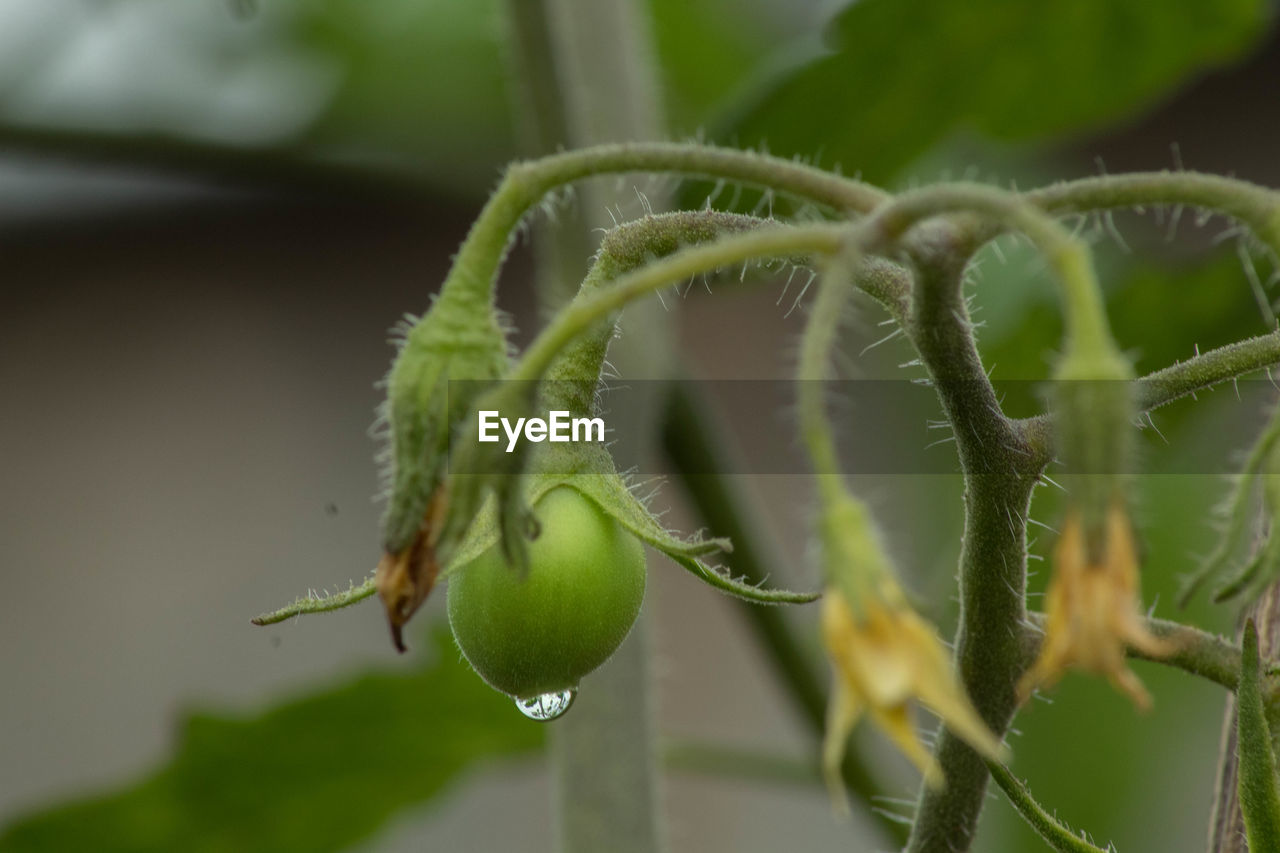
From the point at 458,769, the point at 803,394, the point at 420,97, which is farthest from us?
the point at 420,97

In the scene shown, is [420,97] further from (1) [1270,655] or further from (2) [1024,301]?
(1) [1270,655]

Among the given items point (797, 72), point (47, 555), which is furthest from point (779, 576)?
point (47, 555)

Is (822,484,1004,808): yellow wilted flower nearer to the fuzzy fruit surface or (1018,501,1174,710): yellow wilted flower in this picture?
(1018,501,1174,710): yellow wilted flower

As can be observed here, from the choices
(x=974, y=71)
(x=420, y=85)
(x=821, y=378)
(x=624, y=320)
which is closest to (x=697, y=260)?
(x=821, y=378)

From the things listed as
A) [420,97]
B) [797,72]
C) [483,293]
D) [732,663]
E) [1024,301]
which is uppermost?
[420,97]

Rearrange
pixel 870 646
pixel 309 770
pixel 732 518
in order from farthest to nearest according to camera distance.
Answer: pixel 309 770 < pixel 732 518 < pixel 870 646

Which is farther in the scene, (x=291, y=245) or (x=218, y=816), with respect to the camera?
(x=291, y=245)

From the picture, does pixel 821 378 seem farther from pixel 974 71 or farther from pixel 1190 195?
pixel 974 71
